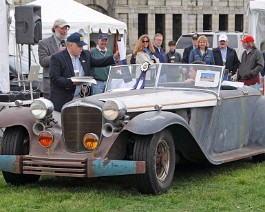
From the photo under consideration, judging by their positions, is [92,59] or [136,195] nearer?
[136,195]

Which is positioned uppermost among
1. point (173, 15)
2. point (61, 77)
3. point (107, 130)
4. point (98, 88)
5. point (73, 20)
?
point (73, 20)

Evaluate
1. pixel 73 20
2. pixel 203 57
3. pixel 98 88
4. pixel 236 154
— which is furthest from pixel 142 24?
pixel 236 154

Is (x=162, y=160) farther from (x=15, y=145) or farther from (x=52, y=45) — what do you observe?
(x=52, y=45)

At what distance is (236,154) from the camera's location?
31.8 ft

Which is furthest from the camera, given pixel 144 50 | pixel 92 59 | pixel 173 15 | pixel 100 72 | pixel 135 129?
pixel 173 15

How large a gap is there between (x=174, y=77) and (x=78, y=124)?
5.77 ft

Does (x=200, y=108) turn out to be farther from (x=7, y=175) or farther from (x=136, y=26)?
(x=136, y=26)

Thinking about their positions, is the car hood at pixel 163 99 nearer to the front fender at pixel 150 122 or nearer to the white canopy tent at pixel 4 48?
the front fender at pixel 150 122

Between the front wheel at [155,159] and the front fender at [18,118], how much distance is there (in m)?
1.28

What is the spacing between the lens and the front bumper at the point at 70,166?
7.75 metres

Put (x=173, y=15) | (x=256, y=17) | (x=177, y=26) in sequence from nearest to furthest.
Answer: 1. (x=256, y=17)
2. (x=173, y=15)
3. (x=177, y=26)

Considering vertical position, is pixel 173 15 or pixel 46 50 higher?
pixel 173 15

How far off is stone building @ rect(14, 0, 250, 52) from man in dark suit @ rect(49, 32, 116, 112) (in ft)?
112

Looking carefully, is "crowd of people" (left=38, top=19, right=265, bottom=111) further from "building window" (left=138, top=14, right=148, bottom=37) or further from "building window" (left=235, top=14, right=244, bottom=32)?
"building window" (left=235, top=14, right=244, bottom=32)
